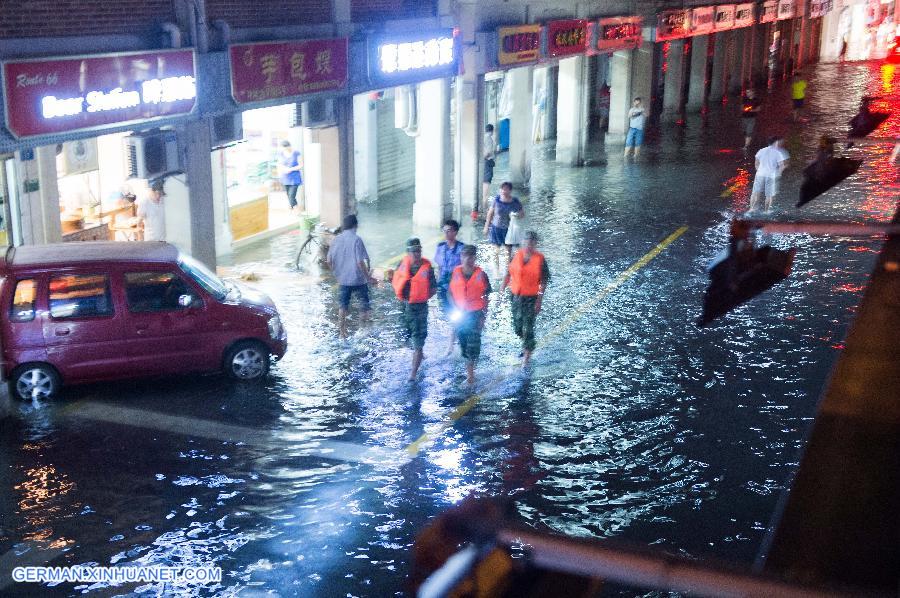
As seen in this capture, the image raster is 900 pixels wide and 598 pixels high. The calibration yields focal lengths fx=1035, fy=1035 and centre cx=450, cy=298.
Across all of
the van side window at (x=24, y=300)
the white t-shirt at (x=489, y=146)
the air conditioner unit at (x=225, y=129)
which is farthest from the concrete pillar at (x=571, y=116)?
the van side window at (x=24, y=300)

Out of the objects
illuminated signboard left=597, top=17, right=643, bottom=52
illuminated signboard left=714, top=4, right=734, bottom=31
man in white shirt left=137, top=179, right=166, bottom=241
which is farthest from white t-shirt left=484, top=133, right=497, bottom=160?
illuminated signboard left=714, top=4, right=734, bottom=31

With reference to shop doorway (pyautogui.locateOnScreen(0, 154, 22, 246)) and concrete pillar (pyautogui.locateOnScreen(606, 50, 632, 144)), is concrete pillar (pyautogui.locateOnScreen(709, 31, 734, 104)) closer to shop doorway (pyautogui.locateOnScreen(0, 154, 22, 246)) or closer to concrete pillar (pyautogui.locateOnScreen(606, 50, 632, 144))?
concrete pillar (pyautogui.locateOnScreen(606, 50, 632, 144))

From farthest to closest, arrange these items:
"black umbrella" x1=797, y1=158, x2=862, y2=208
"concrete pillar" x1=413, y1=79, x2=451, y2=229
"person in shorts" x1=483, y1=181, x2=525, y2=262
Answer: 1. "concrete pillar" x1=413, y1=79, x2=451, y2=229
2. "person in shorts" x1=483, y1=181, x2=525, y2=262
3. "black umbrella" x1=797, y1=158, x2=862, y2=208

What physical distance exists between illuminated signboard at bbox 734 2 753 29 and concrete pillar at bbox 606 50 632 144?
1259cm

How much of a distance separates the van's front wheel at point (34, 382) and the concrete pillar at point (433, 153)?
37.5 feet

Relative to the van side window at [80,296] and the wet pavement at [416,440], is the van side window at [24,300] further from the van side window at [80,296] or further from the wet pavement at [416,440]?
the wet pavement at [416,440]

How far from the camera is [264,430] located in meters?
11.5

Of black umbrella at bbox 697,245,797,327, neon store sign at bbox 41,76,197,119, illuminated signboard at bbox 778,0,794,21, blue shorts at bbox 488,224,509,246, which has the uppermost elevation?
illuminated signboard at bbox 778,0,794,21

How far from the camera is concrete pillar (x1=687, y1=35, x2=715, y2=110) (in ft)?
148

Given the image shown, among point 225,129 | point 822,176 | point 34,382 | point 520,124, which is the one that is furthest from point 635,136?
point 822,176

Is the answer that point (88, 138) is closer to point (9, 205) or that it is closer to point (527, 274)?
point (9, 205)

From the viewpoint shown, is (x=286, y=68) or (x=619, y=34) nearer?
(x=286, y=68)

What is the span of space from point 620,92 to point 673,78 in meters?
9.01

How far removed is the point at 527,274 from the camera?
523 inches
